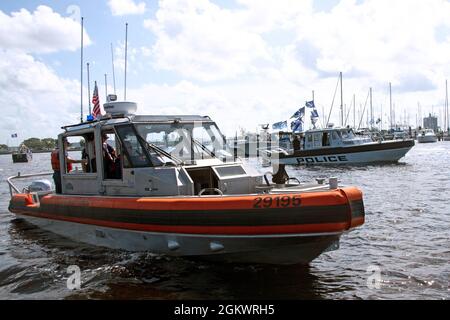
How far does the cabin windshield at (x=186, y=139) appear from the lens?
818 centimetres

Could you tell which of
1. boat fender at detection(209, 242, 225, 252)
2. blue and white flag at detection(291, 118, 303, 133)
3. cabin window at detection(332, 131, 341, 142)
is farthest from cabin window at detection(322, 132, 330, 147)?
boat fender at detection(209, 242, 225, 252)

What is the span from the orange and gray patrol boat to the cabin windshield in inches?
0.8

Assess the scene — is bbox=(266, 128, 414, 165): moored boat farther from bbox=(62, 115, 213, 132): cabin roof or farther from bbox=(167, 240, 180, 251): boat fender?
bbox=(167, 240, 180, 251): boat fender

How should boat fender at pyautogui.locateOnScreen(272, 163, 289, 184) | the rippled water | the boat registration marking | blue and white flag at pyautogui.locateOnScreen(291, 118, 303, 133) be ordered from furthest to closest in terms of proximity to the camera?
blue and white flag at pyautogui.locateOnScreen(291, 118, 303, 133), boat fender at pyautogui.locateOnScreen(272, 163, 289, 184), the rippled water, the boat registration marking

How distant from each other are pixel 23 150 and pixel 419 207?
64.9 m

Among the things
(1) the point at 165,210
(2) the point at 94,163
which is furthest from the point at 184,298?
(2) the point at 94,163

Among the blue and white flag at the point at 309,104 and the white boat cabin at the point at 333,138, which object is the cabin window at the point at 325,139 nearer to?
the white boat cabin at the point at 333,138

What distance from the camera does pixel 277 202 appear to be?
20.0ft

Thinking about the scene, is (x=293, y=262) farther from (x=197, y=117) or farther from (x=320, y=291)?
(x=197, y=117)

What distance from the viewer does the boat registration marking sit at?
6027mm

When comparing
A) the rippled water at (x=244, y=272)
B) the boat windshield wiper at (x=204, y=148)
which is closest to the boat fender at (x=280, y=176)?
the boat windshield wiper at (x=204, y=148)

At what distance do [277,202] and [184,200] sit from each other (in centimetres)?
150

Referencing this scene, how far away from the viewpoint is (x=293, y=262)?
670 cm
